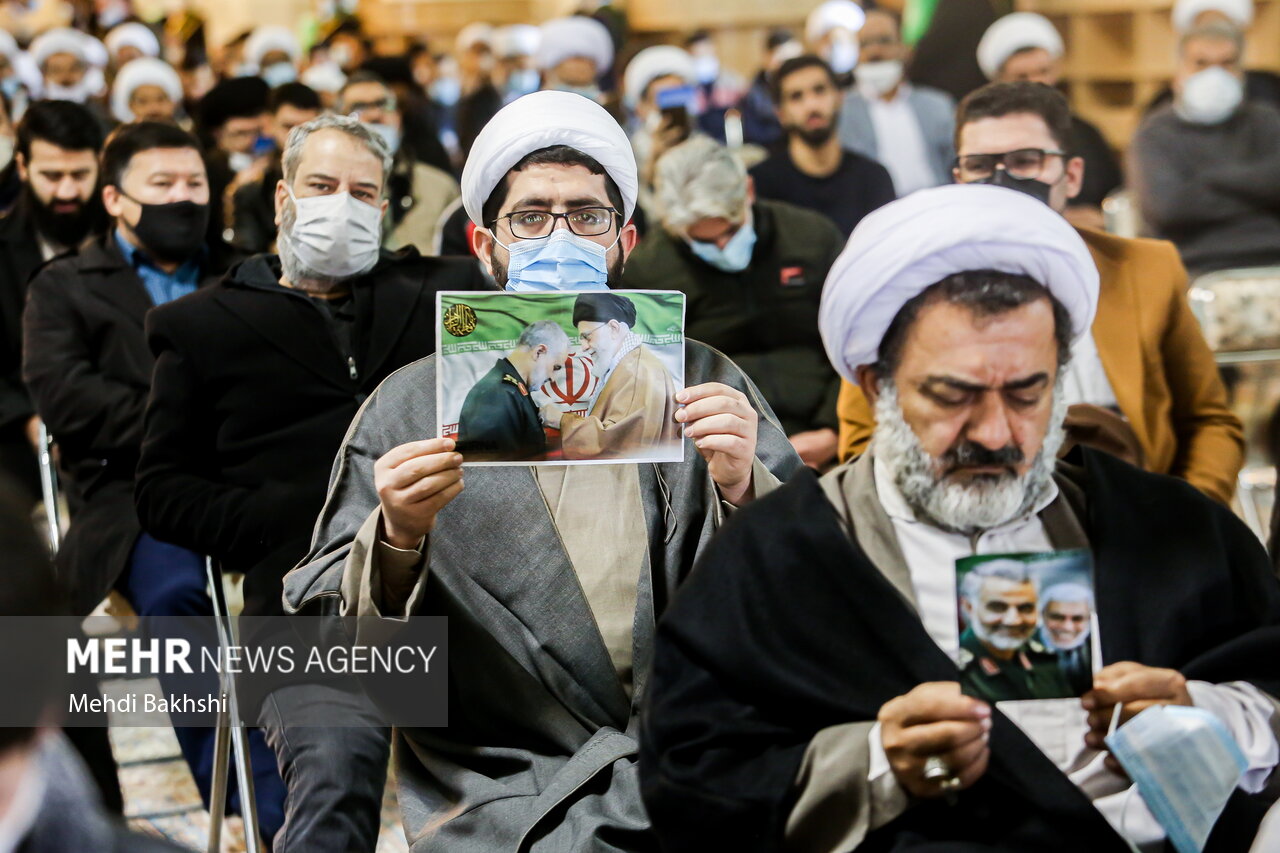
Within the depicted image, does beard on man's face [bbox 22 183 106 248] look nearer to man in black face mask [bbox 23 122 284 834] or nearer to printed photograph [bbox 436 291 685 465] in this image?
man in black face mask [bbox 23 122 284 834]

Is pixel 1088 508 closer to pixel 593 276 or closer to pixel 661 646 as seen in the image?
pixel 661 646

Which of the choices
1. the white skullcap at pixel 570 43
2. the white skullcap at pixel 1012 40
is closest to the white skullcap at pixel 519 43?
the white skullcap at pixel 570 43

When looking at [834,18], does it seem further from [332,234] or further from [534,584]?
[534,584]

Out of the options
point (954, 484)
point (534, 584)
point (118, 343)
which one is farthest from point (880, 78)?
point (954, 484)

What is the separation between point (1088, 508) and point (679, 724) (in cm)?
66

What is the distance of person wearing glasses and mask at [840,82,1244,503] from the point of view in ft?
12.3

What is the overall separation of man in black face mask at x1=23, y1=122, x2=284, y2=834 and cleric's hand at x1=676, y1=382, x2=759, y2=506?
6.52ft

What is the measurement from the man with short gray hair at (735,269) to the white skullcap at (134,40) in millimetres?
8592

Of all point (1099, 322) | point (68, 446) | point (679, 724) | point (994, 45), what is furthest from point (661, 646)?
point (994, 45)

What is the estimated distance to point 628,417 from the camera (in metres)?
2.44

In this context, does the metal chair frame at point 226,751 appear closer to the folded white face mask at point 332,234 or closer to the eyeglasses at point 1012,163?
the folded white face mask at point 332,234

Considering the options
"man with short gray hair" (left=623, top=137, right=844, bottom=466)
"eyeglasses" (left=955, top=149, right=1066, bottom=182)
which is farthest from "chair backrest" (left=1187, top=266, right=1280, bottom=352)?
"eyeglasses" (left=955, top=149, right=1066, bottom=182)

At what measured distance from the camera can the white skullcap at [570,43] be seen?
8.73 meters

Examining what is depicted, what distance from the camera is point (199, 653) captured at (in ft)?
13.2
